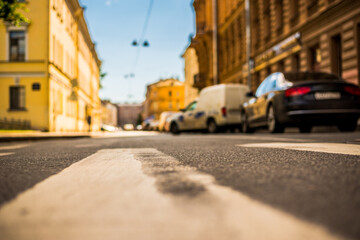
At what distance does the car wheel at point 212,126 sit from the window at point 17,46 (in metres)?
15.7

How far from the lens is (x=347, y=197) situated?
77.6 inches

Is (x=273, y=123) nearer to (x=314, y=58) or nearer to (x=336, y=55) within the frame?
(x=336, y=55)

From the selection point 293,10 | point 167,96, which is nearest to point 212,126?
point 293,10

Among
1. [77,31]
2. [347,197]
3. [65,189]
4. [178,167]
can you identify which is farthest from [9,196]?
[77,31]

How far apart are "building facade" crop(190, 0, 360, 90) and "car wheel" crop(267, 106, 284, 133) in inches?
207

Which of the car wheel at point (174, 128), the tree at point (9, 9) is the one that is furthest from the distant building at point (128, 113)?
the tree at point (9, 9)

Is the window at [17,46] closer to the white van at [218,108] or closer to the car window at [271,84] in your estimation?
the white van at [218,108]

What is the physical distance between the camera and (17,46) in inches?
1094

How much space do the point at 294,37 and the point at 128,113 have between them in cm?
17605

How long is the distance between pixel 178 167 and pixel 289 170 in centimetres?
87

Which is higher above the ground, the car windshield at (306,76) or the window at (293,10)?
the window at (293,10)

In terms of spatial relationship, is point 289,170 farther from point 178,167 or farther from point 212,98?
point 212,98

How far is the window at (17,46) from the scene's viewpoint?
2764 cm

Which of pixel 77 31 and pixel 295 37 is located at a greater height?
pixel 77 31
